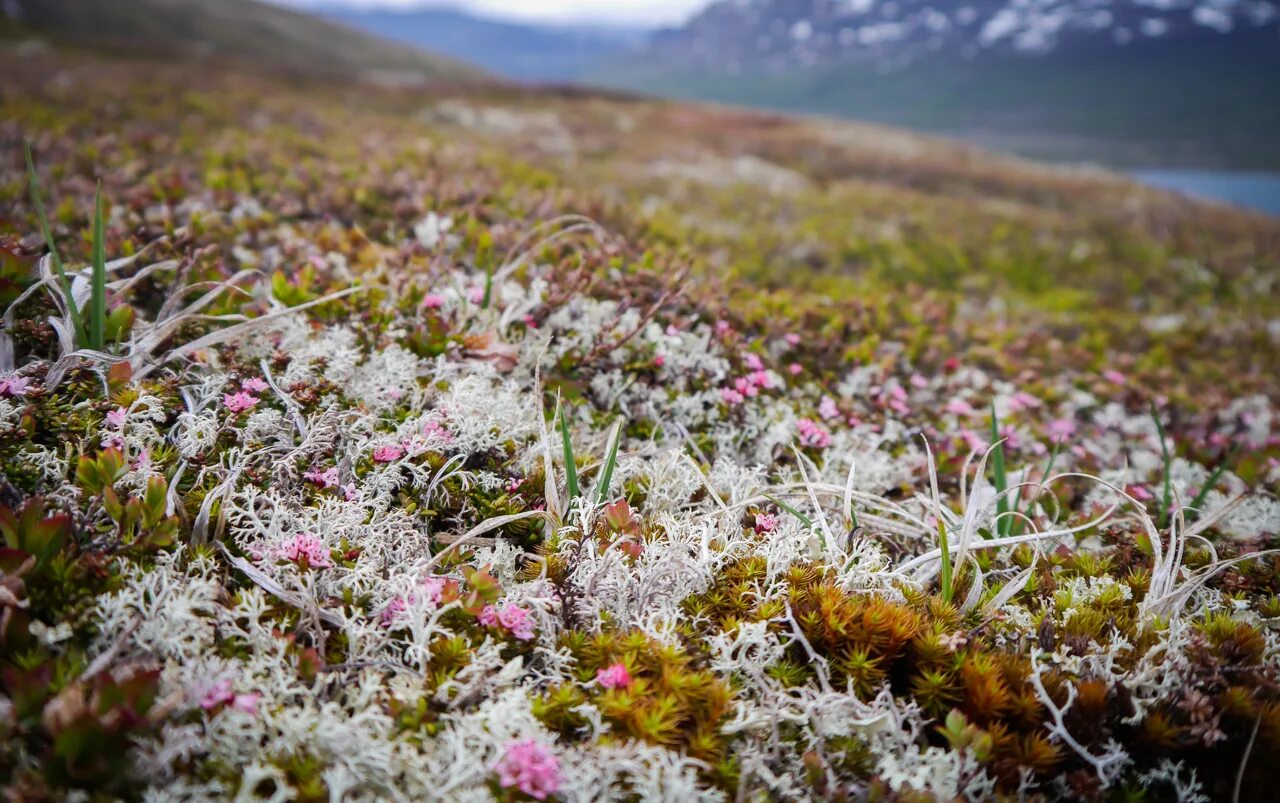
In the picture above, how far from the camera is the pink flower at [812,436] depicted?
4008mm

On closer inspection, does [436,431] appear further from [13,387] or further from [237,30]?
[237,30]

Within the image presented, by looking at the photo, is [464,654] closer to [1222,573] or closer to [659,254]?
[1222,573]

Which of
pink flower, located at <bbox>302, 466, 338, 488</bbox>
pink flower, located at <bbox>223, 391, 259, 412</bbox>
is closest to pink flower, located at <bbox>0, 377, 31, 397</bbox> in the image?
pink flower, located at <bbox>223, 391, 259, 412</bbox>

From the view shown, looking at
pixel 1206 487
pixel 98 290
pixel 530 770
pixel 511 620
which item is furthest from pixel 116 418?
pixel 1206 487

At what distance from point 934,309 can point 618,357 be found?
4.57 m

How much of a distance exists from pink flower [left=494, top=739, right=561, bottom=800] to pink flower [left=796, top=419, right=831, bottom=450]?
8.41 feet

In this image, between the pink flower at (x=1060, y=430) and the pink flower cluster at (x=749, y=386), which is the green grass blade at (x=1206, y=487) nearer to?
the pink flower at (x=1060, y=430)

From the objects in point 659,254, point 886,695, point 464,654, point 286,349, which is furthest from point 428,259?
point 886,695

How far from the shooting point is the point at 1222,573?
10.4 feet

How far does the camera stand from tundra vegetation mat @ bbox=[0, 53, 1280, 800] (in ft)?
6.61

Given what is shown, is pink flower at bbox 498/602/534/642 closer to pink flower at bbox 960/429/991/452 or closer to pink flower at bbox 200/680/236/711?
pink flower at bbox 200/680/236/711

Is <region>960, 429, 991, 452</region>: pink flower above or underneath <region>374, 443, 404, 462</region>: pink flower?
underneath

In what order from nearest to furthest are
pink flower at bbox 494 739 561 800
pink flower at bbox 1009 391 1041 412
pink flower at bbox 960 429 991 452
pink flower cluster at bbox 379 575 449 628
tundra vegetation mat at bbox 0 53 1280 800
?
pink flower at bbox 494 739 561 800 → tundra vegetation mat at bbox 0 53 1280 800 → pink flower cluster at bbox 379 575 449 628 → pink flower at bbox 960 429 991 452 → pink flower at bbox 1009 391 1041 412

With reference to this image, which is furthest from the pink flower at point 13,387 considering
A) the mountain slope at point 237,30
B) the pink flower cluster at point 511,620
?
the mountain slope at point 237,30
